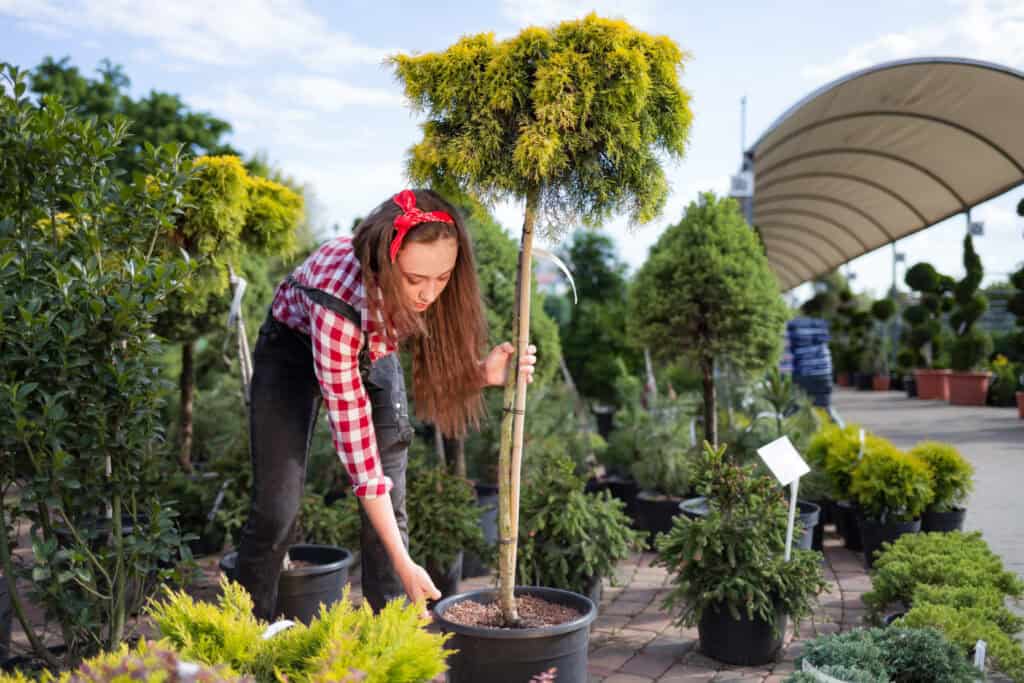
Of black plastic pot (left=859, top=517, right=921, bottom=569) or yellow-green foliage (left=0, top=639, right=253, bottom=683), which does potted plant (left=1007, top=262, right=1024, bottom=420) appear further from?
yellow-green foliage (left=0, top=639, right=253, bottom=683)

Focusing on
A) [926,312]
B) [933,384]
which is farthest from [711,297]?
[926,312]

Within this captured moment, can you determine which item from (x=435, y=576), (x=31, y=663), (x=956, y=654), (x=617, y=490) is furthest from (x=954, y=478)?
(x=31, y=663)

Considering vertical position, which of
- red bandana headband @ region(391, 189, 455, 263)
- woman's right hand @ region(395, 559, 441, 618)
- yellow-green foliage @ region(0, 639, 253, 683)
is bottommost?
woman's right hand @ region(395, 559, 441, 618)

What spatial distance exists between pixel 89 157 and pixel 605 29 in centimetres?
161

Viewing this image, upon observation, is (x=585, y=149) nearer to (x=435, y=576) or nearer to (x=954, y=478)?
(x=435, y=576)

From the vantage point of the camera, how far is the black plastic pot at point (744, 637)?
3.00m

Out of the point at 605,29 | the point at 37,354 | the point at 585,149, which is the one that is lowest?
the point at 37,354

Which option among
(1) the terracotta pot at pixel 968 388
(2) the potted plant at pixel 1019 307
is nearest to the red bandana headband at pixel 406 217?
(2) the potted plant at pixel 1019 307

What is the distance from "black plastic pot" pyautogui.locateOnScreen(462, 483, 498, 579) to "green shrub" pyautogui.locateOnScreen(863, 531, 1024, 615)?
1733mm

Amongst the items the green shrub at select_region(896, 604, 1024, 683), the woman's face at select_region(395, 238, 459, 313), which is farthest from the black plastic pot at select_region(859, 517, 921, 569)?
the woman's face at select_region(395, 238, 459, 313)

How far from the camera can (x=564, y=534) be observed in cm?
347

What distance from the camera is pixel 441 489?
12.7 feet

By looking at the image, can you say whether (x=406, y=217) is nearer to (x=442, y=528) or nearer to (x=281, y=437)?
(x=281, y=437)

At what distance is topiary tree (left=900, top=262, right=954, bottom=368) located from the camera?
52.7 feet
